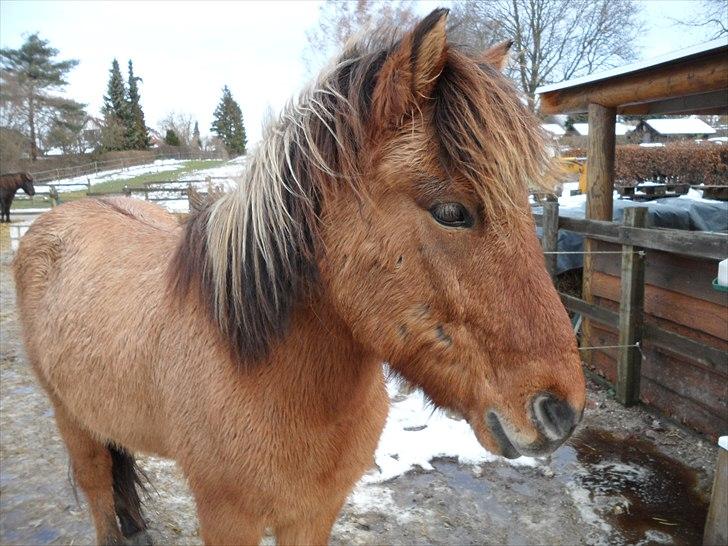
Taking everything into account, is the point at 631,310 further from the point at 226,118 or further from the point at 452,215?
the point at 226,118

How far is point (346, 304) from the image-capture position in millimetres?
1521

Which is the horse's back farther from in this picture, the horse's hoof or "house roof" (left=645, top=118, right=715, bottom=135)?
"house roof" (left=645, top=118, right=715, bottom=135)

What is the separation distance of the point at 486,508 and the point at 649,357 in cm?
254

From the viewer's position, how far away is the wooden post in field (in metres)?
5.40

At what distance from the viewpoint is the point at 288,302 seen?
1.63 meters

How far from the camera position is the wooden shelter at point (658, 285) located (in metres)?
4.06

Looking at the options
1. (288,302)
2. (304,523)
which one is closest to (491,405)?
(288,302)

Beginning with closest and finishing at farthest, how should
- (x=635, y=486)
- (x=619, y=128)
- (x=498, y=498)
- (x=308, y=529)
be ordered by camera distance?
(x=308, y=529), (x=498, y=498), (x=635, y=486), (x=619, y=128)

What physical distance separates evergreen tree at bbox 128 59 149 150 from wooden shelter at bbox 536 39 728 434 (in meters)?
54.2

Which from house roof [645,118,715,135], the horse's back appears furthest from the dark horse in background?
house roof [645,118,715,135]

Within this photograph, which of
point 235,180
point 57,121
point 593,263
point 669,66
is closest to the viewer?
point 235,180

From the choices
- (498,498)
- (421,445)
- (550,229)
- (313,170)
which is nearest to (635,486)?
(498,498)

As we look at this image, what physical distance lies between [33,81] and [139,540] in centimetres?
3998

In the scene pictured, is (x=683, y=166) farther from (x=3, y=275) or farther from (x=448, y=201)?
(x=3, y=275)
